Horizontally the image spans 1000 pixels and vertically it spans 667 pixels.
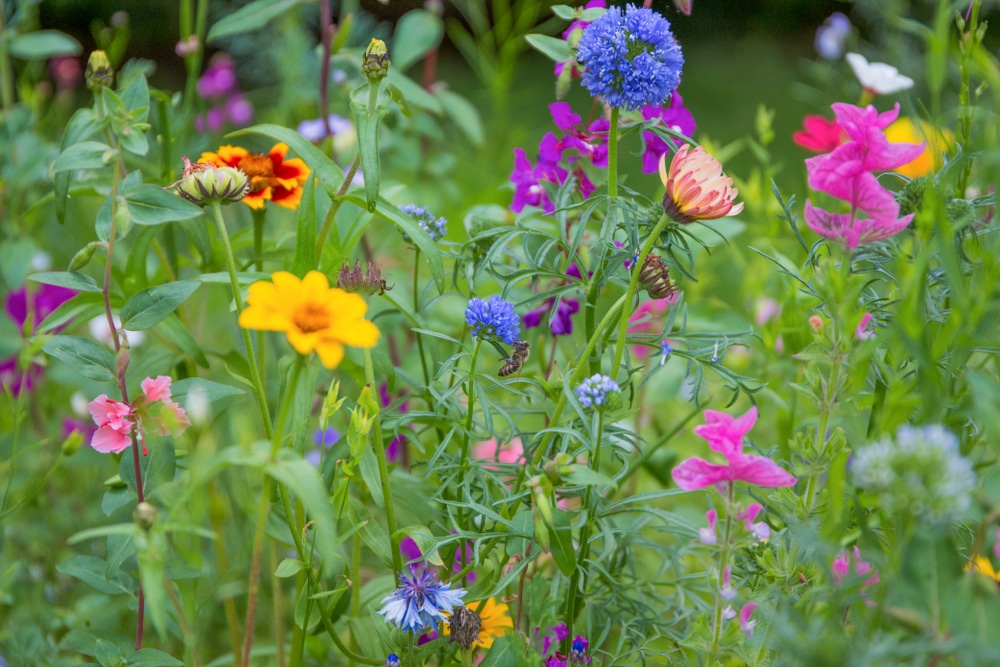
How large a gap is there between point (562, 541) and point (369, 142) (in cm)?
29

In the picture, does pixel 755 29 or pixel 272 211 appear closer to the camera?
pixel 272 211

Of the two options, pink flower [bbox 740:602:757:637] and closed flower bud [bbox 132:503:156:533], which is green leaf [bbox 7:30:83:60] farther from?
pink flower [bbox 740:602:757:637]

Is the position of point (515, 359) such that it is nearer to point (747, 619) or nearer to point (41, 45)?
point (747, 619)

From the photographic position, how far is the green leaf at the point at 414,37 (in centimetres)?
102

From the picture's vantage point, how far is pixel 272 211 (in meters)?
1.68

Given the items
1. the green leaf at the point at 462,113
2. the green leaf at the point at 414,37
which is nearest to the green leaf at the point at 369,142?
the green leaf at the point at 414,37

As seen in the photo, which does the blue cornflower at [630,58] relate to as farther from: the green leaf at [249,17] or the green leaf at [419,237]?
the green leaf at [249,17]

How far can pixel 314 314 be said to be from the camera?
454 millimetres

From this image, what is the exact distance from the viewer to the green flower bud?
62 cm

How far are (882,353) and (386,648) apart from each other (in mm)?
404

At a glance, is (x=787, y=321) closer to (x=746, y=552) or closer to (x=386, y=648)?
(x=746, y=552)

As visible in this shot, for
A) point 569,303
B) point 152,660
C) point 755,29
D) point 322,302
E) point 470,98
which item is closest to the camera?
point 322,302

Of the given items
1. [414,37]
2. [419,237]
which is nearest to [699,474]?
[419,237]

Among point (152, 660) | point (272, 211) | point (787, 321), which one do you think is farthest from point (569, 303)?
point (272, 211)
